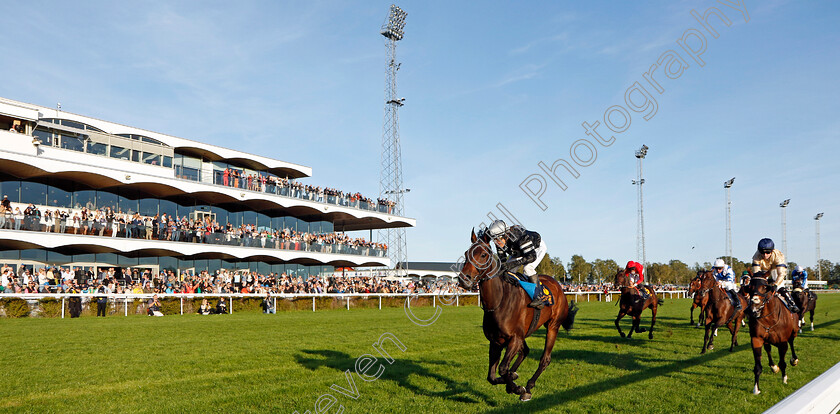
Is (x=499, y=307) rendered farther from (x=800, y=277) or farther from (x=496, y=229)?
(x=800, y=277)

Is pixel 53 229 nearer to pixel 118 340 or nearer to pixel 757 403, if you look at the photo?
pixel 118 340

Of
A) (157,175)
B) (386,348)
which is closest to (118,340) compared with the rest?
(386,348)

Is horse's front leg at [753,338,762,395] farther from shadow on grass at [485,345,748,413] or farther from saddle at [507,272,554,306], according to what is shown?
saddle at [507,272,554,306]

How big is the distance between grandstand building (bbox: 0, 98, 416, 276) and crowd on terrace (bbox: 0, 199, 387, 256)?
0.05 meters

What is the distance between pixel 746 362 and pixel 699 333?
202 inches

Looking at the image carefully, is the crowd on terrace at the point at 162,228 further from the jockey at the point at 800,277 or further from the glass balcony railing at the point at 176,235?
the jockey at the point at 800,277

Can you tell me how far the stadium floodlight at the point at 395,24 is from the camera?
4234 centimetres

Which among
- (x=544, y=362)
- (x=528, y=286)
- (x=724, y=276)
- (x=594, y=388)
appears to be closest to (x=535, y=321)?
(x=528, y=286)

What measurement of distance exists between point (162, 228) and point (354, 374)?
23.5 metres

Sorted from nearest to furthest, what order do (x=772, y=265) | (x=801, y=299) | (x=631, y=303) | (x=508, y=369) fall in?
1. (x=508, y=369)
2. (x=772, y=265)
3. (x=801, y=299)
4. (x=631, y=303)

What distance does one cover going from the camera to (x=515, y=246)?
21.4ft

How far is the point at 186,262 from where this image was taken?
31.4 m

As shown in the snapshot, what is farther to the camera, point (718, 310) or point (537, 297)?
point (718, 310)

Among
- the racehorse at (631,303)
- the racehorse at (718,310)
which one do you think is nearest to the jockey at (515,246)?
the racehorse at (718,310)
